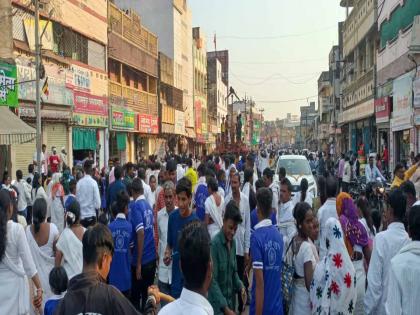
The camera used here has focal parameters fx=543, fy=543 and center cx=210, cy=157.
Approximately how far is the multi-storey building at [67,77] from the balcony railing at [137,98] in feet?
6.61

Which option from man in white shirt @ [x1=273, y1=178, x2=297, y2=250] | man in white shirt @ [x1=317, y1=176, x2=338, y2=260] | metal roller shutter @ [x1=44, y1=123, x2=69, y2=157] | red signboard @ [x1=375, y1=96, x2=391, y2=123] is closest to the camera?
man in white shirt @ [x1=317, y1=176, x2=338, y2=260]

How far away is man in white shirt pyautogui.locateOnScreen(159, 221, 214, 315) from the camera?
106 inches

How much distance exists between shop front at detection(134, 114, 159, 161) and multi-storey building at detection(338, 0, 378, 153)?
13.4 m

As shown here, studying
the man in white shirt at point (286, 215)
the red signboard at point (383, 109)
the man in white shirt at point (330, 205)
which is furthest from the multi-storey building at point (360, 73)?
the man in white shirt at point (330, 205)

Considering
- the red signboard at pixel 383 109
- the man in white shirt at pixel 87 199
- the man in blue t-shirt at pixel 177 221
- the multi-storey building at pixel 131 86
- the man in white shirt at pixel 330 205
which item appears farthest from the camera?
the multi-storey building at pixel 131 86

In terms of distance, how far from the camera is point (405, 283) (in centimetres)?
357

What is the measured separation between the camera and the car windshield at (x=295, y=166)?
1804cm

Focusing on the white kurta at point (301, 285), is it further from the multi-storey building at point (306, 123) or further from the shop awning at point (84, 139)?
the multi-storey building at point (306, 123)

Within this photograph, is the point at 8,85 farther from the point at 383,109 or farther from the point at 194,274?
the point at 383,109

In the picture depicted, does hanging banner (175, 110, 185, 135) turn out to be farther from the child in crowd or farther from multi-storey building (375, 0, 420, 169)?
the child in crowd

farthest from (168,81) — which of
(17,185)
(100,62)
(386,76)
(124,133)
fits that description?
(17,185)

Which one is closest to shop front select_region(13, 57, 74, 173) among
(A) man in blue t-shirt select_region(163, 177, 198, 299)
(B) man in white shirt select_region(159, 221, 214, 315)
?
(A) man in blue t-shirt select_region(163, 177, 198, 299)

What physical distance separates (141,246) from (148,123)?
1155 inches

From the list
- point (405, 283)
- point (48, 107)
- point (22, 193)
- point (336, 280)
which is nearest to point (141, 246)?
point (336, 280)
